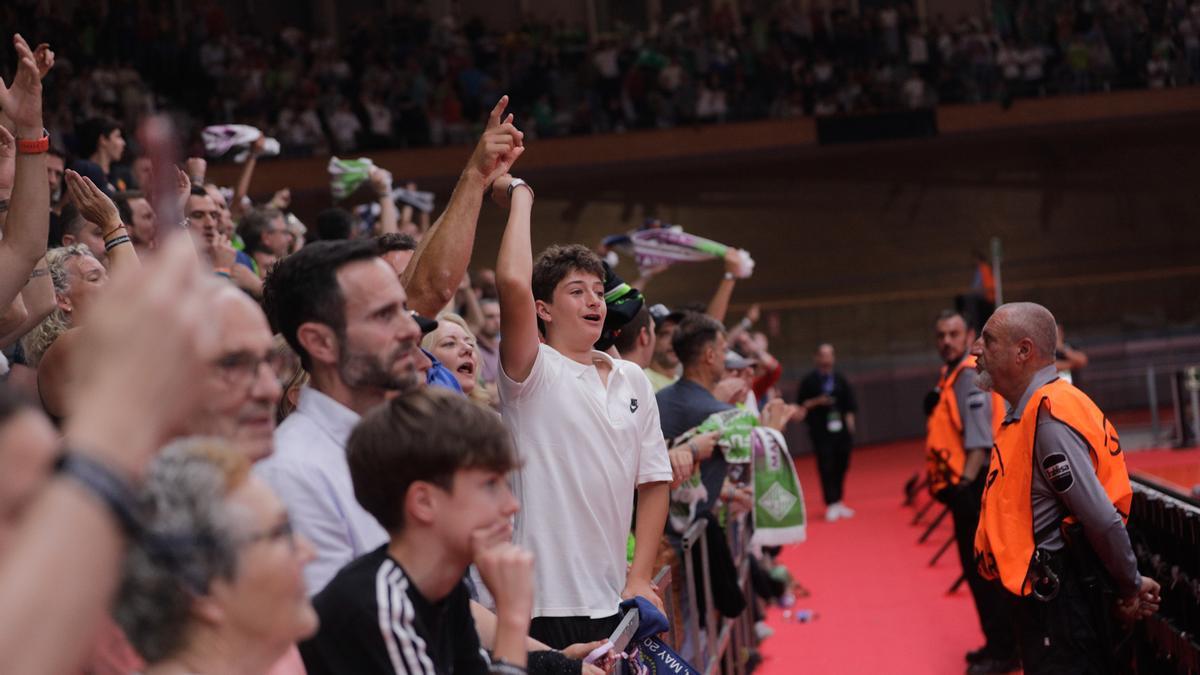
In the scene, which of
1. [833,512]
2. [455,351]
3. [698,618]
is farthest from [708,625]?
[833,512]

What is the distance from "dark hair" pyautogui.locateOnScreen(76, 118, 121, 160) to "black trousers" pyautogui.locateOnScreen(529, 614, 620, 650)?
490 cm

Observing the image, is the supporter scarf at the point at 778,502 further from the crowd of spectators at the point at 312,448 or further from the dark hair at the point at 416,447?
the dark hair at the point at 416,447

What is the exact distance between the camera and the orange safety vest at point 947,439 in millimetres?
8109

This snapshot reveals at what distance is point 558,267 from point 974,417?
4.48 m

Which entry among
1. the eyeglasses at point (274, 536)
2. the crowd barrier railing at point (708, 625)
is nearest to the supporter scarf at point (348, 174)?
the crowd barrier railing at point (708, 625)

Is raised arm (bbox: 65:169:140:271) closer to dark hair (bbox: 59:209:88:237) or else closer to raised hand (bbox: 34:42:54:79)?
raised hand (bbox: 34:42:54:79)

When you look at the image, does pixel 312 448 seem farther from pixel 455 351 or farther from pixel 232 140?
pixel 232 140

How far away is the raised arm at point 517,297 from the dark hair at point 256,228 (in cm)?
320

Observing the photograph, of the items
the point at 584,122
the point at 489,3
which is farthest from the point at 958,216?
the point at 489,3

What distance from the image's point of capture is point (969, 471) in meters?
7.94

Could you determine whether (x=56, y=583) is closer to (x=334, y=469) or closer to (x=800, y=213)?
(x=334, y=469)

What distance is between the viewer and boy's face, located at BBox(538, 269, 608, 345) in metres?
4.09

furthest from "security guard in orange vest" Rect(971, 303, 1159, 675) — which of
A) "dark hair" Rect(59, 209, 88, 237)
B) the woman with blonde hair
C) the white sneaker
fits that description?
the white sneaker

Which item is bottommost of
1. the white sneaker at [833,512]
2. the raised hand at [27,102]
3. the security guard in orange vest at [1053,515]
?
the white sneaker at [833,512]
